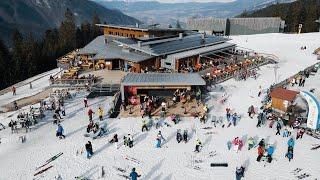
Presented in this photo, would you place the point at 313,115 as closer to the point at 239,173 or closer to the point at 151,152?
the point at 239,173

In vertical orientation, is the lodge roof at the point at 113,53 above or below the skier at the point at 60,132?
above

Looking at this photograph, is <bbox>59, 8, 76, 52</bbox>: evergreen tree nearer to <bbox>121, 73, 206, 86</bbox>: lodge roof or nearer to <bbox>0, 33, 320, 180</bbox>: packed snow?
<bbox>0, 33, 320, 180</bbox>: packed snow

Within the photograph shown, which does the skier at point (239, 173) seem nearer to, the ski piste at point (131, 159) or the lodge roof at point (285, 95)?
the ski piste at point (131, 159)

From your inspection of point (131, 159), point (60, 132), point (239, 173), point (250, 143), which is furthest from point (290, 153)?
point (60, 132)

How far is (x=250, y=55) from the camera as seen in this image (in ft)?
159

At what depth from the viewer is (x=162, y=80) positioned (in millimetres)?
29062

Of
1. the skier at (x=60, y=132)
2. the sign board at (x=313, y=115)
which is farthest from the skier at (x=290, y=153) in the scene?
the skier at (x=60, y=132)

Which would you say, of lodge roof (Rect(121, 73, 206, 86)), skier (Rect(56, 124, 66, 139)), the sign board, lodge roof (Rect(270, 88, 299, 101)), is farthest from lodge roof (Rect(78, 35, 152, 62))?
the sign board

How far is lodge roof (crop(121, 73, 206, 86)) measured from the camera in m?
28.4

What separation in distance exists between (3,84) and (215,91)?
38.6 metres

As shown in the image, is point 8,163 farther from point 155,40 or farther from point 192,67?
point 155,40

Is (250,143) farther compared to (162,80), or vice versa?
(162,80)

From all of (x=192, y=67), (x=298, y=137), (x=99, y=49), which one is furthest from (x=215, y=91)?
(x=99, y=49)

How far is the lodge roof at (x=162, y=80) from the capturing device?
1117 inches
